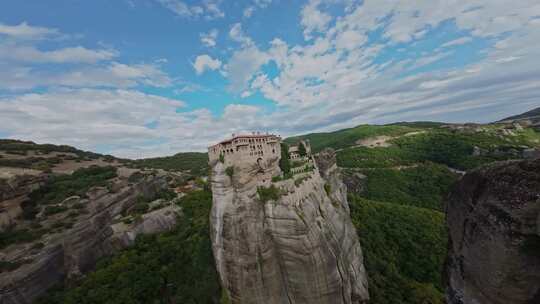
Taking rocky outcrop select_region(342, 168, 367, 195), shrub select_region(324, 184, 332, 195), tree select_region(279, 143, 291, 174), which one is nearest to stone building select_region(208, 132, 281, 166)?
tree select_region(279, 143, 291, 174)

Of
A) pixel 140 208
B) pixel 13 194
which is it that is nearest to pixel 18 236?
pixel 13 194

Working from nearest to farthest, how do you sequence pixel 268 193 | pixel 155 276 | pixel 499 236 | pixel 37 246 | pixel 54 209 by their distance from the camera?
pixel 499 236, pixel 268 193, pixel 37 246, pixel 155 276, pixel 54 209

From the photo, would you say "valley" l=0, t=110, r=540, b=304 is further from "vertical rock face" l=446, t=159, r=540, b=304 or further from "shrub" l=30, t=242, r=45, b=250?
"vertical rock face" l=446, t=159, r=540, b=304

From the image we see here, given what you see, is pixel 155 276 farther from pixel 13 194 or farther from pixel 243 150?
pixel 13 194

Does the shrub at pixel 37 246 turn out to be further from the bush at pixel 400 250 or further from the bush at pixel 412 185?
the bush at pixel 412 185

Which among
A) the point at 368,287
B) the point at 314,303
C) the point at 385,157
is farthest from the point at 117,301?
the point at 385,157

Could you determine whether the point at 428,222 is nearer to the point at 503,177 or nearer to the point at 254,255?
the point at 254,255
